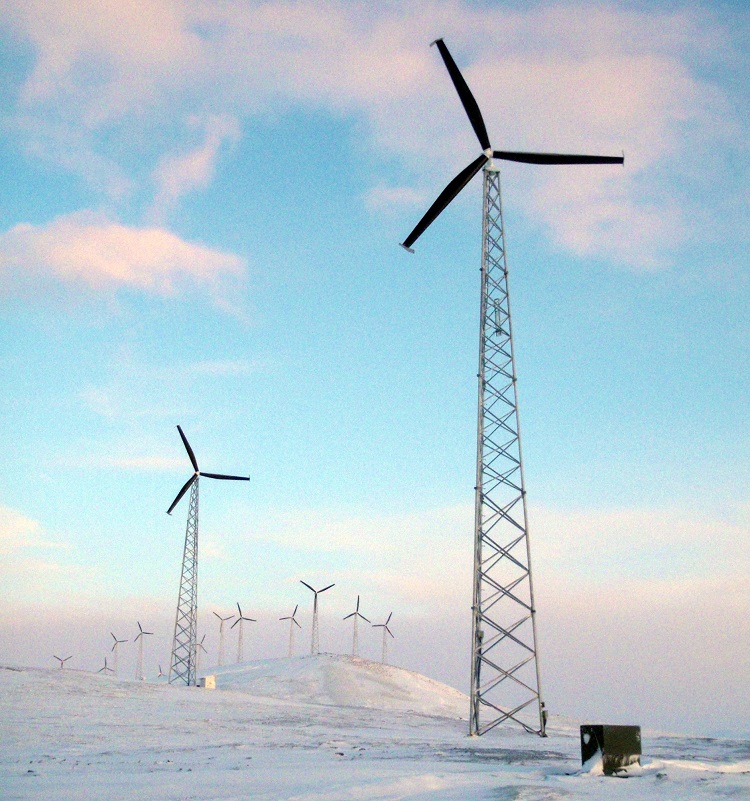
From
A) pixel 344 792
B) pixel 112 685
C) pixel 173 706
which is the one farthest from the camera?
pixel 112 685

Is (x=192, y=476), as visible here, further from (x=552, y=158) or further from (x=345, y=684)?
(x=552, y=158)

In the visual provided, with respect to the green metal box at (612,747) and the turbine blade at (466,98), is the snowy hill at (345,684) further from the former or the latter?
the green metal box at (612,747)

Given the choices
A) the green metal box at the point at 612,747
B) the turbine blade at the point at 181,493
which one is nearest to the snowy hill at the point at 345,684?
the turbine blade at the point at 181,493

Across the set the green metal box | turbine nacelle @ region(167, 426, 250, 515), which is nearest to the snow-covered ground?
the green metal box

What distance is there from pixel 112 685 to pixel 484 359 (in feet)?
112

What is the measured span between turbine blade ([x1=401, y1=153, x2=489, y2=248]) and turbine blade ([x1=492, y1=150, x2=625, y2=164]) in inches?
57.5

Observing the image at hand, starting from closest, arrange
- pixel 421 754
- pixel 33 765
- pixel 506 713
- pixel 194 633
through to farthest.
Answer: pixel 33 765 < pixel 421 754 < pixel 506 713 < pixel 194 633

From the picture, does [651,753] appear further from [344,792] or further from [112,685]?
[112,685]

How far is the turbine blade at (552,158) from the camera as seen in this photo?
42156mm

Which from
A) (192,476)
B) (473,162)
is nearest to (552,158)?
(473,162)

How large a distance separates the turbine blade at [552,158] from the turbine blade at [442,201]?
57.5 inches

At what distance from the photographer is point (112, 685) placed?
55.7 metres

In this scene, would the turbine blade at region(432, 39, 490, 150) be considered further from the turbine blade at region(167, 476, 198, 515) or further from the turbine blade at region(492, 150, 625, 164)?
the turbine blade at region(167, 476, 198, 515)

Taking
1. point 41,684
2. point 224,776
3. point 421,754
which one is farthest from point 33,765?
point 41,684
